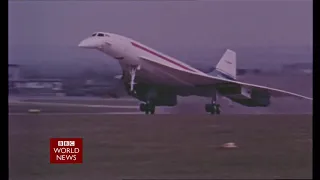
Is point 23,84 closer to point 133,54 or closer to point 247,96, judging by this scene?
point 133,54

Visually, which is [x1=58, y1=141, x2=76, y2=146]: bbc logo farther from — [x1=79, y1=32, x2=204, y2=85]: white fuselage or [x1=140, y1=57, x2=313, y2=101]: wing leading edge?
[x1=140, y1=57, x2=313, y2=101]: wing leading edge

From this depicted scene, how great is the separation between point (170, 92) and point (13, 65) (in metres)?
1.41

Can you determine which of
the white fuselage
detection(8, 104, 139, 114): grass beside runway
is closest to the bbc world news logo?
detection(8, 104, 139, 114): grass beside runway

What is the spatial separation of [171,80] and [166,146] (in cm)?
61

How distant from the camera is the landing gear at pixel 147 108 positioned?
5.09 meters

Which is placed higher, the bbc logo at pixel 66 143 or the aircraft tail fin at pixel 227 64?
the aircraft tail fin at pixel 227 64

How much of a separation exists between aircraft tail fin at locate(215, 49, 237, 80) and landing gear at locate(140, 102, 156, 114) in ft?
Result: 2.23

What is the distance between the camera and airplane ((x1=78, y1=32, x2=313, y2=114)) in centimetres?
505

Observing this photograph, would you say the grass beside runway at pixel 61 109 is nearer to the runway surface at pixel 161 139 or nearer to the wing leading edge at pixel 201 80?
the runway surface at pixel 161 139

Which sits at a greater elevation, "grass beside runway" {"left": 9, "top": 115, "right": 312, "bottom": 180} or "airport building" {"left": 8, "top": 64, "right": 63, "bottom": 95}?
"airport building" {"left": 8, "top": 64, "right": 63, "bottom": 95}

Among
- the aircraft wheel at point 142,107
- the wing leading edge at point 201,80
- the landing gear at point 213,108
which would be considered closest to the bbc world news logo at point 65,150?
the aircraft wheel at point 142,107

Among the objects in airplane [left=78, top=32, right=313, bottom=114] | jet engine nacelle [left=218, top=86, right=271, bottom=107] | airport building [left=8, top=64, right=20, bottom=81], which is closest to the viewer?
airport building [left=8, top=64, right=20, bottom=81]

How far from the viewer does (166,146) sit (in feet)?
16.5
